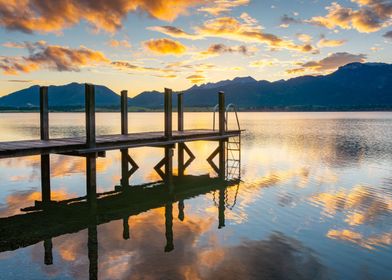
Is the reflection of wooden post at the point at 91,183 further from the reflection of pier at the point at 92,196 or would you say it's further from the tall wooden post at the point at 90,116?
the tall wooden post at the point at 90,116

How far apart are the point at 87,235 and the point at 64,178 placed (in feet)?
37.7

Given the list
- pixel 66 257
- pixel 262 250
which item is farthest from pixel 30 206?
pixel 262 250

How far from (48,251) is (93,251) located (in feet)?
4.30

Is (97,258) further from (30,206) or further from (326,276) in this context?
(30,206)

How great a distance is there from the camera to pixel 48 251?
442 inches

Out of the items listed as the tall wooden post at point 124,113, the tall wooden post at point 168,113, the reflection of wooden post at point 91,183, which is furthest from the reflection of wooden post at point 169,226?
the tall wooden post at point 124,113

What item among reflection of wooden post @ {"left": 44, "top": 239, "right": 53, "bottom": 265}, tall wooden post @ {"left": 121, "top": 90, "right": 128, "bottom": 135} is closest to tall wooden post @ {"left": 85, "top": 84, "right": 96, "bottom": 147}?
reflection of wooden post @ {"left": 44, "top": 239, "right": 53, "bottom": 265}

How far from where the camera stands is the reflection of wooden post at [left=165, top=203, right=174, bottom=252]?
38.4ft

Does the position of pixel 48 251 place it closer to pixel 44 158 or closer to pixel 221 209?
pixel 221 209

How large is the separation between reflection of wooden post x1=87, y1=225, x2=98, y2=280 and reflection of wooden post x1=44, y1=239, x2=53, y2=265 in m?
1.06

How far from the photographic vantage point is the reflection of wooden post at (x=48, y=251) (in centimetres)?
1047

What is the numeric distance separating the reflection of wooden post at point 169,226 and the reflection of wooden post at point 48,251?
3287 millimetres

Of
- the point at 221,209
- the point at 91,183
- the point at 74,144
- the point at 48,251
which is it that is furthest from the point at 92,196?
the point at 221,209

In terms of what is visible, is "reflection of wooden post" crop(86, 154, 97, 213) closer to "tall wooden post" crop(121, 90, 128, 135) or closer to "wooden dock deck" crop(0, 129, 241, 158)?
"wooden dock deck" crop(0, 129, 241, 158)
